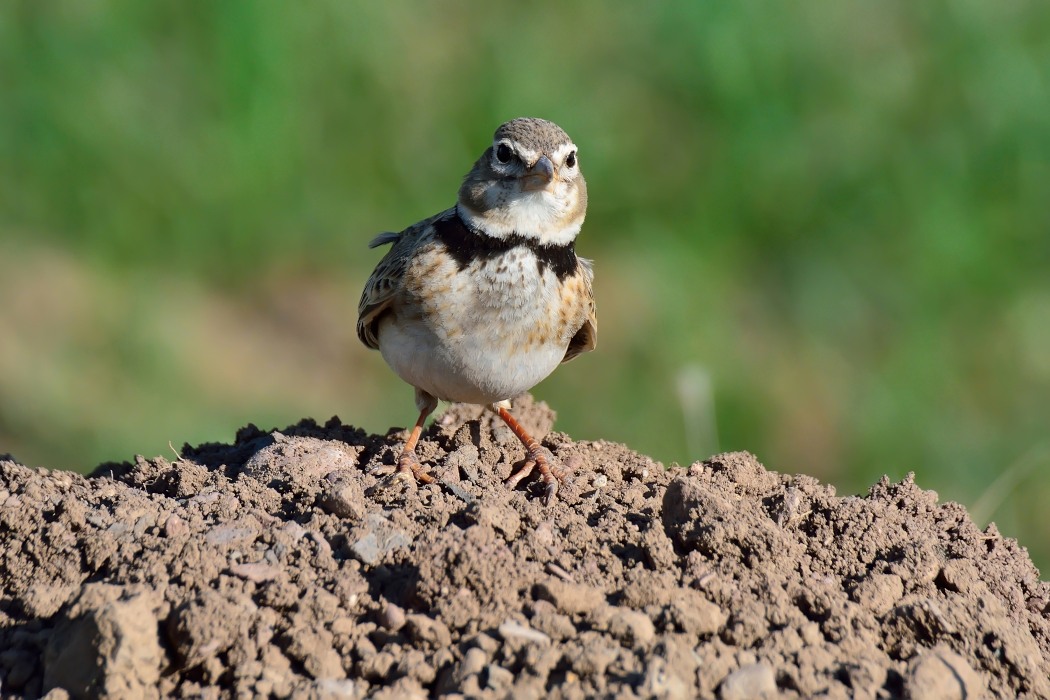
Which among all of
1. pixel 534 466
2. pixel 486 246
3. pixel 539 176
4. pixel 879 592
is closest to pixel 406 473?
pixel 534 466

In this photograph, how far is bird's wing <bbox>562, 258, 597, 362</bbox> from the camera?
6385 millimetres

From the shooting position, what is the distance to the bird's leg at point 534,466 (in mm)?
5137

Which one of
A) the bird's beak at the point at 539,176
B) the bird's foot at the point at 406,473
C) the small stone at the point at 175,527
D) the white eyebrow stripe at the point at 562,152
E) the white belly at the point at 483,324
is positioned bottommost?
the small stone at the point at 175,527

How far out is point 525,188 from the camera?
19.1 feet

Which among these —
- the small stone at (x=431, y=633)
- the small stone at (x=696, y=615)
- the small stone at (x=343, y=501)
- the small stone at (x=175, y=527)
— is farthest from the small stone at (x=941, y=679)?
the small stone at (x=175, y=527)

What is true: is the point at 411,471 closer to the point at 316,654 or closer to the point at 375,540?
the point at 375,540

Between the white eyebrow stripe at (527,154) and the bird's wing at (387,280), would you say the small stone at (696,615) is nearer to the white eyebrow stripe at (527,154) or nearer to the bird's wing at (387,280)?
the white eyebrow stripe at (527,154)

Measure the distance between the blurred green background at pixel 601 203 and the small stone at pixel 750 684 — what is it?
5.12 meters

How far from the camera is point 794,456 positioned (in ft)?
29.5

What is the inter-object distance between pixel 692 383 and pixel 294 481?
10.4 ft

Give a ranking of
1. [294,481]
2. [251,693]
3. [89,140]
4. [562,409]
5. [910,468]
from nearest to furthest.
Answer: [251,693] → [294,481] → [910,468] → [562,409] → [89,140]

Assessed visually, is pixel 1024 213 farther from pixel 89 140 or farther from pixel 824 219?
pixel 89 140

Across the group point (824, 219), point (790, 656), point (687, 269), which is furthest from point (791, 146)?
point (790, 656)

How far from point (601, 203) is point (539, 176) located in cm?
442
